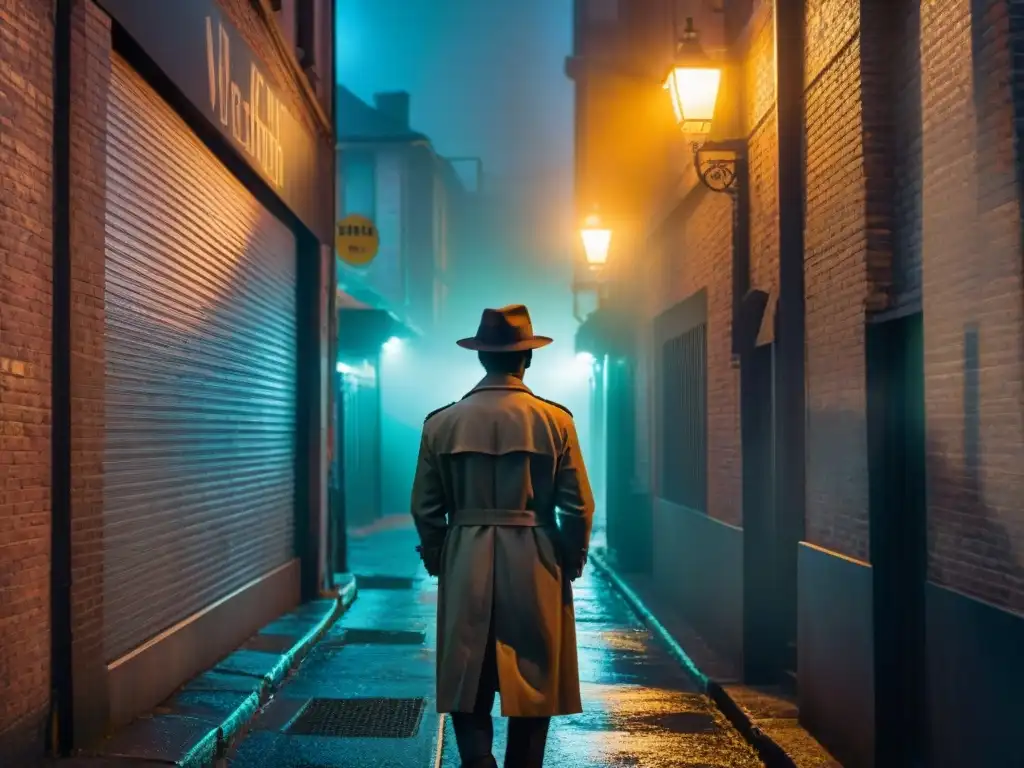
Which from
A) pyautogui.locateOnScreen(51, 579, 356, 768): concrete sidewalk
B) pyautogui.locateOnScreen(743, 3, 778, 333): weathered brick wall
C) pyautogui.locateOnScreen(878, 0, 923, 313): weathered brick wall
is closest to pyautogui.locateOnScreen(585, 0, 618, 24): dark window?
pyautogui.locateOnScreen(743, 3, 778, 333): weathered brick wall

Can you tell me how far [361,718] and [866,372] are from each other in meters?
3.81

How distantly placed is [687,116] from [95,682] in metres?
5.53

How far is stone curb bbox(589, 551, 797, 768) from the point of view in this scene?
6492 millimetres

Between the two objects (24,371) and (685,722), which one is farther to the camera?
(685,722)

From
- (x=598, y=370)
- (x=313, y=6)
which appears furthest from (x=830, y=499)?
(x=598, y=370)

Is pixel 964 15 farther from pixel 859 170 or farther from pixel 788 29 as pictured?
pixel 788 29

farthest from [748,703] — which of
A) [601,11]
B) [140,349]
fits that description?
→ [601,11]

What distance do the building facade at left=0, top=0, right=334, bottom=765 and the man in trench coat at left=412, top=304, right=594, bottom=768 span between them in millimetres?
1864

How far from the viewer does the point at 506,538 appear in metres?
5.06

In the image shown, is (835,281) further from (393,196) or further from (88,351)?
(393,196)

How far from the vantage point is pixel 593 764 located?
636 cm

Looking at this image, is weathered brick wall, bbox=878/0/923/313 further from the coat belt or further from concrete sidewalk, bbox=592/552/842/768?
concrete sidewalk, bbox=592/552/842/768

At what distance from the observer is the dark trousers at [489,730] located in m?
4.96

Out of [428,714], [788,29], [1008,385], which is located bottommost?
[428,714]
